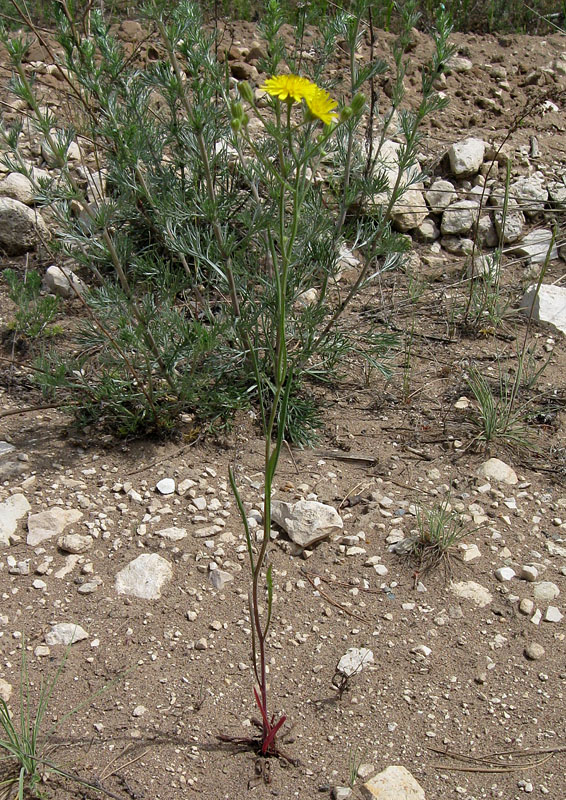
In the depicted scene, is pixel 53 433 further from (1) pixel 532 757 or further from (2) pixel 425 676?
(1) pixel 532 757

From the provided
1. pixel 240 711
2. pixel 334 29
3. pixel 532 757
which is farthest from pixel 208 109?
pixel 532 757

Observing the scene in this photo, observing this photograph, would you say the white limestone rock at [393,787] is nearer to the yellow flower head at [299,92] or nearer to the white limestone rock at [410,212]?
the yellow flower head at [299,92]

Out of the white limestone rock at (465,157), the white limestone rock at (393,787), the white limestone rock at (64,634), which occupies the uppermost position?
the white limestone rock at (465,157)

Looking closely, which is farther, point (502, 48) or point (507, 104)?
point (502, 48)

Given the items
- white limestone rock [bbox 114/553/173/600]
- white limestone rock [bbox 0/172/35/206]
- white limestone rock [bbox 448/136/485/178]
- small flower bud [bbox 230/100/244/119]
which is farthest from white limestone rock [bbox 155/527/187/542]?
white limestone rock [bbox 448/136/485/178]

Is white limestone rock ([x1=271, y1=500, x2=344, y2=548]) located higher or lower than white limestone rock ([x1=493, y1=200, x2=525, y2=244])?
lower

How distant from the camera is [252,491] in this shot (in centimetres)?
296

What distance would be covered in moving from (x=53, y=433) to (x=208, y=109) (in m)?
1.50

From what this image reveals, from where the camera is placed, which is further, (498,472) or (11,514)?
(498,472)

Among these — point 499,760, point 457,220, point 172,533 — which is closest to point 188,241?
point 172,533

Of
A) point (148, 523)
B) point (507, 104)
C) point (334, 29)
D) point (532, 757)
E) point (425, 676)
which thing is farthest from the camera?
point (507, 104)

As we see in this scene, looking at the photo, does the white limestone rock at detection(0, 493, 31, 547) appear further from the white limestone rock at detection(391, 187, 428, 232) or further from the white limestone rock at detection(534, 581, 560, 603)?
the white limestone rock at detection(391, 187, 428, 232)

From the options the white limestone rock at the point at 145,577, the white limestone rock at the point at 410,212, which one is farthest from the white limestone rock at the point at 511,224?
the white limestone rock at the point at 145,577

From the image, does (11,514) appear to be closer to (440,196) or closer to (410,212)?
(410,212)
